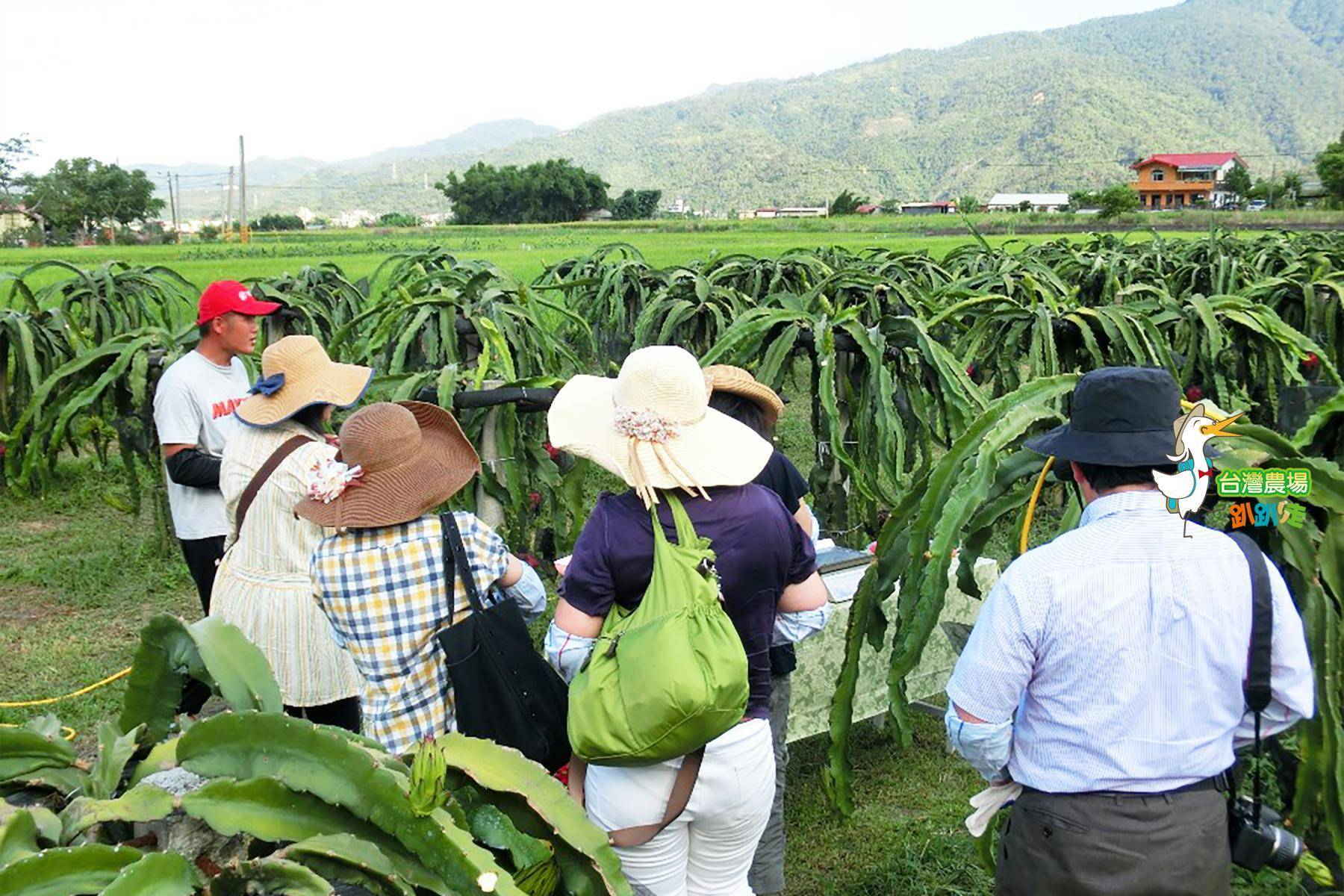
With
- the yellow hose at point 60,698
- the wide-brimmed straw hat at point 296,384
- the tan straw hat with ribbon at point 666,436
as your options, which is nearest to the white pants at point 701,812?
the tan straw hat with ribbon at point 666,436

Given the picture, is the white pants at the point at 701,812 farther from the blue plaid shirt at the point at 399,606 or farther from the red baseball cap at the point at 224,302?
the red baseball cap at the point at 224,302

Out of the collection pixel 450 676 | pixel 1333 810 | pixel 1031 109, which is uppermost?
pixel 1031 109

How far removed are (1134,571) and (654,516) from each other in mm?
884

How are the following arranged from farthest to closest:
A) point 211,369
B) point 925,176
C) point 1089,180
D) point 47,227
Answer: point 925,176 < point 1089,180 < point 47,227 < point 211,369

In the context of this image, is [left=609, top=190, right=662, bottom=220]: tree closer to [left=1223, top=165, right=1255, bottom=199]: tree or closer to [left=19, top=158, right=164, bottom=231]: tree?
[left=19, top=158, right=164, bottom=231]: tree

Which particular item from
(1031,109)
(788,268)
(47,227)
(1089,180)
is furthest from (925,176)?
(788,268)

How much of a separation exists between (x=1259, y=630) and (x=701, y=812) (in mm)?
1110

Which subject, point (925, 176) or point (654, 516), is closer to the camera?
point (654, 516)

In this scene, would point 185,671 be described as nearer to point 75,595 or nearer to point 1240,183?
point 75,595

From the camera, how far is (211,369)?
4062 mm

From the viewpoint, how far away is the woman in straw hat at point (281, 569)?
304 cm

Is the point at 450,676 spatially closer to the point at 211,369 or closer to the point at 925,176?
the point at 211,369

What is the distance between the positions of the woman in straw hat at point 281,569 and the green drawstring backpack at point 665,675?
1.25 m

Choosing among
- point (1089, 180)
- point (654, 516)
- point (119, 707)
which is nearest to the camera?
point (654, 516)
